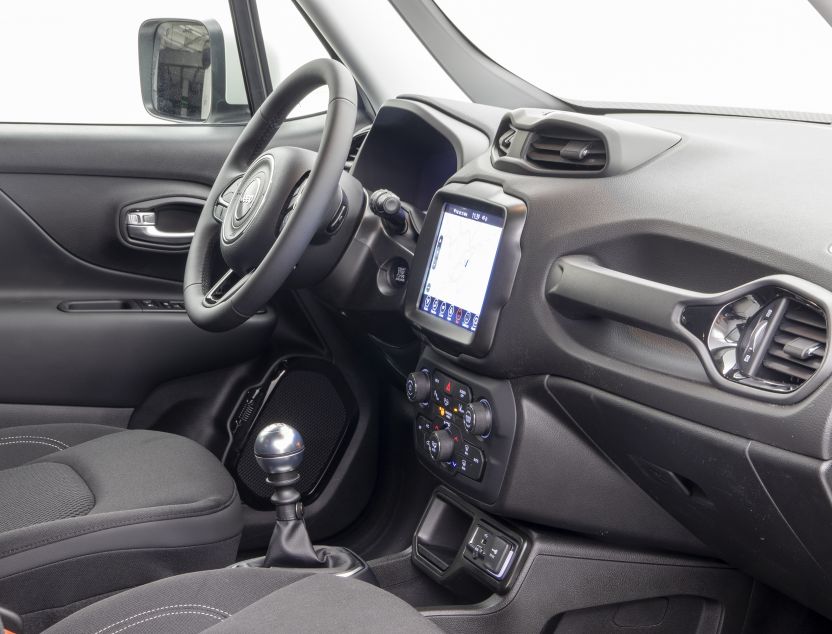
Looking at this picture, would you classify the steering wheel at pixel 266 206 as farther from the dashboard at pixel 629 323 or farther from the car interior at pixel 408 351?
the dashboard at pixel 629 323

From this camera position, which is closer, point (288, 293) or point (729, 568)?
point (729, 568)

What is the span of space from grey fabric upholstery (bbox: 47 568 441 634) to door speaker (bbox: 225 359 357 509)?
859 mm

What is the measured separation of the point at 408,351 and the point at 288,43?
2.30 ft

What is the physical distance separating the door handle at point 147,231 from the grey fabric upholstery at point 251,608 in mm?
1030

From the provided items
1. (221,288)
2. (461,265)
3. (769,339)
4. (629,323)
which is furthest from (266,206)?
(769,339)

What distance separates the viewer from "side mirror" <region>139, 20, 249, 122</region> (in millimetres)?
2027

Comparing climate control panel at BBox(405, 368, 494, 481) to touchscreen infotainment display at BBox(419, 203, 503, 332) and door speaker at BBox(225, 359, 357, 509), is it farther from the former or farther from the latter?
door speaker at BBox(225, 359, 357, 509)

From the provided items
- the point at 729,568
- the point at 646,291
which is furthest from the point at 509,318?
the point at 729,568

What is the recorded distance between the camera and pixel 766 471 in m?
1.03

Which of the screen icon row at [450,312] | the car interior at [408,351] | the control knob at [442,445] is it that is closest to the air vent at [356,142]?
the car interior at [408,351]

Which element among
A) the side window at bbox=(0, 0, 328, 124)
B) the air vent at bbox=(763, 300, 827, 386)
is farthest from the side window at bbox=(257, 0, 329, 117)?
the air vent at bbox=(763, 300, 827, 386)

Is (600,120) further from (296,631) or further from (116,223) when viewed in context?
(116,223)

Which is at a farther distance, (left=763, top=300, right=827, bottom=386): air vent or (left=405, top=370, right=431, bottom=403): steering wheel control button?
(left=405, top=370, right=431, bottom=403): steering wheel control button

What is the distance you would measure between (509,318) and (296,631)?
19.4 inches
